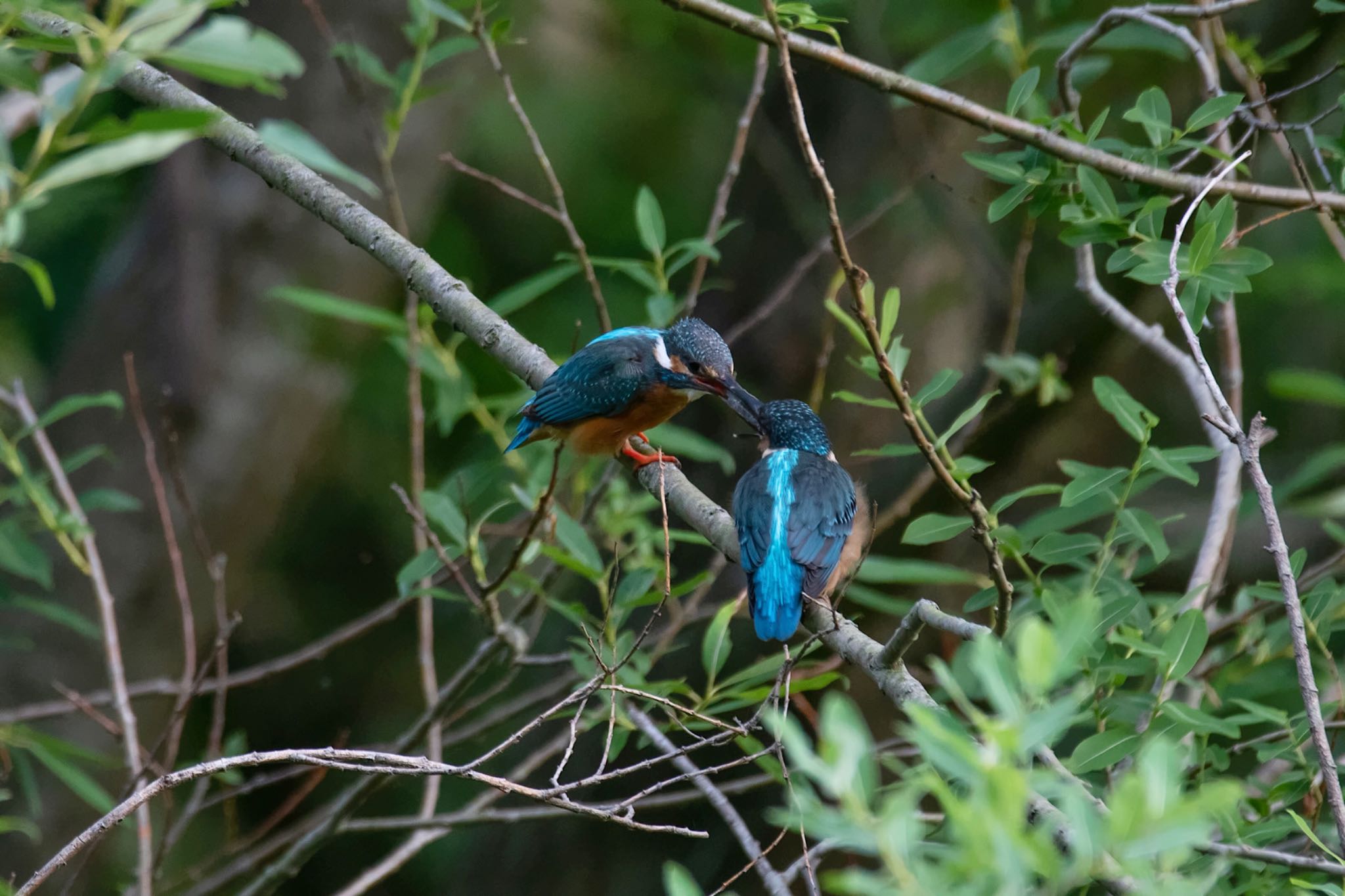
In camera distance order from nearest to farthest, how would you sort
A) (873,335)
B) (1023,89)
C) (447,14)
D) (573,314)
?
(873,335), (1023,89), (447,14), (573,314)

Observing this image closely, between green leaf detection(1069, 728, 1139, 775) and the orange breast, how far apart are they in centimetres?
149

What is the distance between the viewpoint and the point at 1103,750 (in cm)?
198

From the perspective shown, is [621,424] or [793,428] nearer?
[793,428]

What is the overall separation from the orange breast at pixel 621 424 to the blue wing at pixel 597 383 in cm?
3

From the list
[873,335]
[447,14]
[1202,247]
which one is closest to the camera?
[873,335]

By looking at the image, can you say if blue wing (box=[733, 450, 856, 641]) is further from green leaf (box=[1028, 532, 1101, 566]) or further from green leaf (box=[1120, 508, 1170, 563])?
green leaf (box=[1120, 508, 1170, 563])

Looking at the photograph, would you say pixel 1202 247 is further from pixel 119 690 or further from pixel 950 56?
pixel 119 690

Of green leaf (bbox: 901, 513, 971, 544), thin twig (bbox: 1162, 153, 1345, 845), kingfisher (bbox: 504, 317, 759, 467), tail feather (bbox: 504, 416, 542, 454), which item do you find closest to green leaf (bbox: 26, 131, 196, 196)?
thin twig (bbox: 1162, 153, 1345, 845)

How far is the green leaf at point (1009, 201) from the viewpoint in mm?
2285

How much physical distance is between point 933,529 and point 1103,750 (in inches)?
21.2

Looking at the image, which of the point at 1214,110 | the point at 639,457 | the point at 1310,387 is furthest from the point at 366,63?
the point at 1310,387

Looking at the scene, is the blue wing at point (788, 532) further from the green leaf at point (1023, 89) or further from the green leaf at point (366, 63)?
the green leaf at point (366, 63)

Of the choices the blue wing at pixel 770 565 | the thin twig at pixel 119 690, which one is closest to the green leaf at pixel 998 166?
the blue wing at pixel 770 565

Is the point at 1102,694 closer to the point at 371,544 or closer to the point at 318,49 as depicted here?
the point at 318,49
